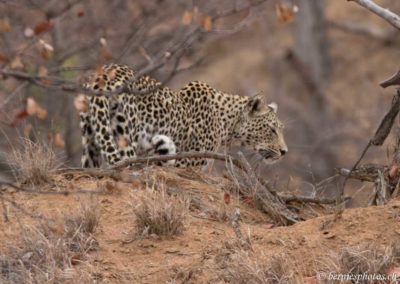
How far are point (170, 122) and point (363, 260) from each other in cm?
507

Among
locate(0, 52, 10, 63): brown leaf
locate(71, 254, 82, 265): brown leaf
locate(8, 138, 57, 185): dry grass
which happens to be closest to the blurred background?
locate(8, 138, 57, 185): dry grass

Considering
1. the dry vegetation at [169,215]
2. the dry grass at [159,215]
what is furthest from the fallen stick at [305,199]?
the dry grass at [159,215]

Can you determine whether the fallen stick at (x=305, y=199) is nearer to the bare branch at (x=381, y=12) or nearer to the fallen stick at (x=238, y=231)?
the fallen stick at (x=238, y=231)

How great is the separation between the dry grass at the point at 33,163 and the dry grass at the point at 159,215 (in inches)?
50.9

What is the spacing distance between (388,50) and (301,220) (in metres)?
21.4

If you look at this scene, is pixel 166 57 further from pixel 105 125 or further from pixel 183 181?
pixel 105 125

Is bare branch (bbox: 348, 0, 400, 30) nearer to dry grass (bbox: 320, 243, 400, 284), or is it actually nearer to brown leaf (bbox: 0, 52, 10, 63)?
dry grass (bbox: 320, 243, 400, 284)

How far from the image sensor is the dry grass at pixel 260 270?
861 cm

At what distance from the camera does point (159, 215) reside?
31.7 feet

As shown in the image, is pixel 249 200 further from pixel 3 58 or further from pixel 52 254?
pixel 3 58

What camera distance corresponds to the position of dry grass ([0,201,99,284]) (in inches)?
352

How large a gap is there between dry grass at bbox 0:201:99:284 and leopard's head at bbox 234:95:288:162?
457 centimetres

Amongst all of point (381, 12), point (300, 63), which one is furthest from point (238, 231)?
point (300, 63)

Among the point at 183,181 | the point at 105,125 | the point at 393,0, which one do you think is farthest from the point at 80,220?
the point at 393,0
